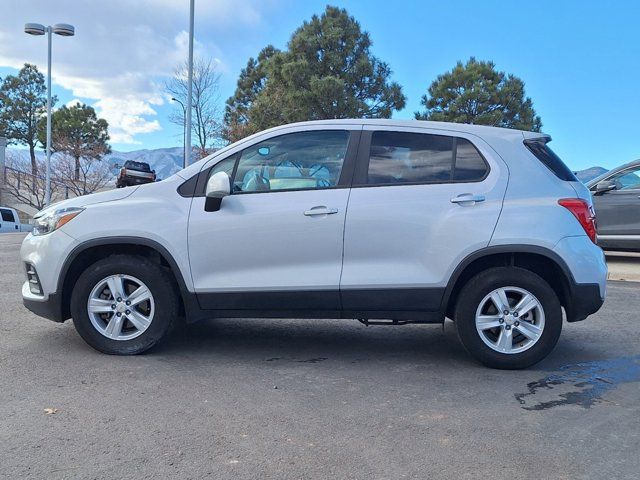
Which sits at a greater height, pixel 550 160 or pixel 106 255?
pixel 550 160

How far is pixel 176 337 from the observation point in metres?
5.47

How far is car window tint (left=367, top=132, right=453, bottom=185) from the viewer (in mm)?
4688

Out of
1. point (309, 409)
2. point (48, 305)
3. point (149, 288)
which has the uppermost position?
point (149, 288)

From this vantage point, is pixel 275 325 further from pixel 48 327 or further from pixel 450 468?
pixel 450 468

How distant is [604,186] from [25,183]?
1624 inches

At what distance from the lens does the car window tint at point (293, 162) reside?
474cm

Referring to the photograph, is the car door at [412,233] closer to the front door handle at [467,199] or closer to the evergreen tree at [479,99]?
the front door handle at [467,199]

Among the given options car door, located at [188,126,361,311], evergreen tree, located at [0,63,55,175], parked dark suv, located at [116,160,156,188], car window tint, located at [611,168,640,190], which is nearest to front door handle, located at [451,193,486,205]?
car door, located at [188,126,361,311]

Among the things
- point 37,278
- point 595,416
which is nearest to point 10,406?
point 37,278

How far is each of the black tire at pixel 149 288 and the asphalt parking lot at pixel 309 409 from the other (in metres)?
0.12

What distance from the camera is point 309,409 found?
377 cm

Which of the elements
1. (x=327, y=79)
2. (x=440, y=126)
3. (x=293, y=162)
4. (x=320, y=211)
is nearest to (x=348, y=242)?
(x=320, y=211)

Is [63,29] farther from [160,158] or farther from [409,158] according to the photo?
[160,158]

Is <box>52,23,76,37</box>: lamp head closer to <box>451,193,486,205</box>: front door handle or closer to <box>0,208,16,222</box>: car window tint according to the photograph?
<box>0,208,16,222</box>: car window tint
